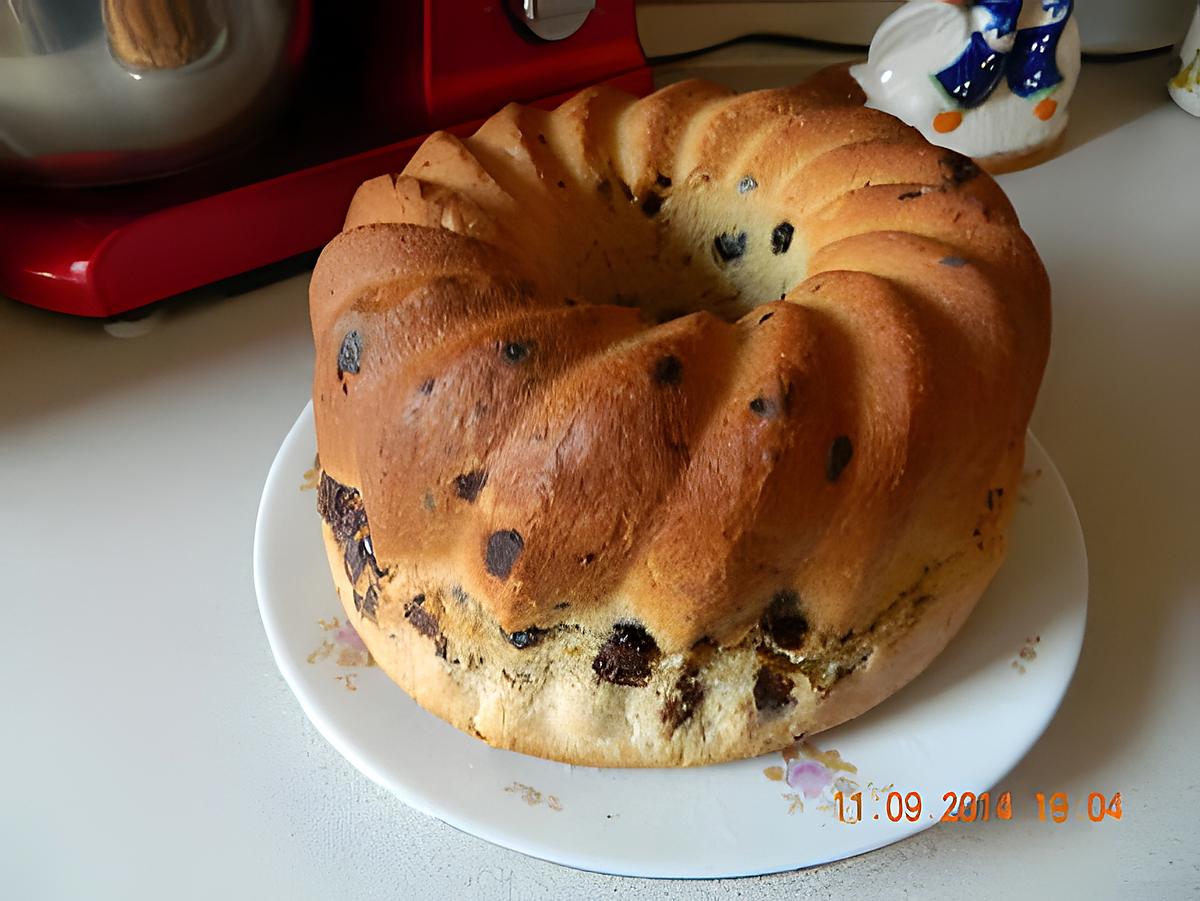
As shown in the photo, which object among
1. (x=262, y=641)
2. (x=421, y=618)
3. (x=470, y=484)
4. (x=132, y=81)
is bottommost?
(x=262, y=641)

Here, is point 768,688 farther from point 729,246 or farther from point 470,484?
point 729,246

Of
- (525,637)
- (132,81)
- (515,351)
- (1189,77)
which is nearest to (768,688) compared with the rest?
(525,637)

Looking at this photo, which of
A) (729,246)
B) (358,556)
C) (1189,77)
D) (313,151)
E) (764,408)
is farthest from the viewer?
(1189,77)

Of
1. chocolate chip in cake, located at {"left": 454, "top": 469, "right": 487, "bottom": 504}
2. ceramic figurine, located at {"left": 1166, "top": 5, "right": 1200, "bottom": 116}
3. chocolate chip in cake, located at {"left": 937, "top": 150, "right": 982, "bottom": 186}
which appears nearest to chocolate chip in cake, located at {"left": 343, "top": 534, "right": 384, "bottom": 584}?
chocolate chip in cake, located at {"left": 454, "top": 469, "right": 487, "bottom": 504}

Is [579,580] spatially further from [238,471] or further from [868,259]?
[238,471]
